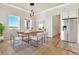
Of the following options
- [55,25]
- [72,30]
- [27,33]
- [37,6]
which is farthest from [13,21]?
[72,30]

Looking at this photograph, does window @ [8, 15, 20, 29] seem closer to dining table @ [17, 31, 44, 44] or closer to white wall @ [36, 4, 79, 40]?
dining table @ [17, 31, 44, 44]

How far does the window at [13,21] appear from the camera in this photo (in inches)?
74.9

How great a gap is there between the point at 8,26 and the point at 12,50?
44cm

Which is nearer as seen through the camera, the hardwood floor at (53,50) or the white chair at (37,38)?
the hardwood floor at (53,50)

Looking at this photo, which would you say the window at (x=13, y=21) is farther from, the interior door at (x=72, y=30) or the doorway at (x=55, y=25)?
the interior door at (x=72, y=30)

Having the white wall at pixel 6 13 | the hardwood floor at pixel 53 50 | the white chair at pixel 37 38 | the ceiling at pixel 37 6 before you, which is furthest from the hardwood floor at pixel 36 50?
the ceiling at pixel 37 6

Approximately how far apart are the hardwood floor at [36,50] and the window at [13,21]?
326 mm

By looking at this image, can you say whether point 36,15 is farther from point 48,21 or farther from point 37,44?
point 37,44

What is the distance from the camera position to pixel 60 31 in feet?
6.42

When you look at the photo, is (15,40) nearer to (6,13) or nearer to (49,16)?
(6,13)

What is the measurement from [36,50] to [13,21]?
685mm

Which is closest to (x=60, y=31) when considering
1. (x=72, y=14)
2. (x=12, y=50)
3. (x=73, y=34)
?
(x=73, y=34)

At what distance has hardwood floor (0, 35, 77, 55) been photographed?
1.84m

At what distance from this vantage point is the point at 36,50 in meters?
1.88
